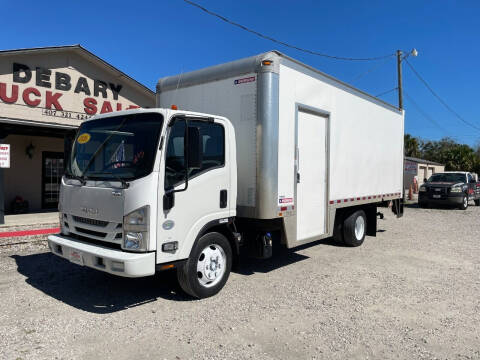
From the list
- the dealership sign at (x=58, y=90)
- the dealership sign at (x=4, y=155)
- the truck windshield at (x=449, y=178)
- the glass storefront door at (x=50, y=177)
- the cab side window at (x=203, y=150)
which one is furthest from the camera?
the truck windshield at (x=449, y=178)

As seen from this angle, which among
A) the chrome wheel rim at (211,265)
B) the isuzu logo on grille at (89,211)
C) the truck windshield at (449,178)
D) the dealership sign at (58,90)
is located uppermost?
the dealership sign at (58,90)

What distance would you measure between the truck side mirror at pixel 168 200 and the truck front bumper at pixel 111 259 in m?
0.53

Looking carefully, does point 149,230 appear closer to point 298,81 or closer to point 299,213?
point 299,213

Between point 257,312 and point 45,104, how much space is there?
428 inches

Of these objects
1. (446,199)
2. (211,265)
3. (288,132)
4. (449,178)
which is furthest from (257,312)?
(449,178)

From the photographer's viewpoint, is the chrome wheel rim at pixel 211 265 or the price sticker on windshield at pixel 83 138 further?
the price sticker on windshield at pixel 83 138

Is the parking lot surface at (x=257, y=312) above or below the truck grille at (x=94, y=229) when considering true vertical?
below

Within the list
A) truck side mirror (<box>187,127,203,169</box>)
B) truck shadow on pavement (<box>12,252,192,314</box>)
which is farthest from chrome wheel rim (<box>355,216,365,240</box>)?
truck side mirror (<box>187,127,203,169</box>)

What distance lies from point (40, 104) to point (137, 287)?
9.23 meters

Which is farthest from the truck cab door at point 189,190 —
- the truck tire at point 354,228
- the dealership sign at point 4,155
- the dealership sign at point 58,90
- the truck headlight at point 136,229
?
the dealership sign at point 58,90

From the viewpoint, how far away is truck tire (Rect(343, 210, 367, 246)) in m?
8.06

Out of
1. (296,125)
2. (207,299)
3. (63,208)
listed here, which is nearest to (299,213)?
(296,125)

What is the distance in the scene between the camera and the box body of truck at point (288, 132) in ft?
16.8

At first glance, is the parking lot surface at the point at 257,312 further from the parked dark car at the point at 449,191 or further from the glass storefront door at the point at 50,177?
the parked dark car at the point at 449,191
